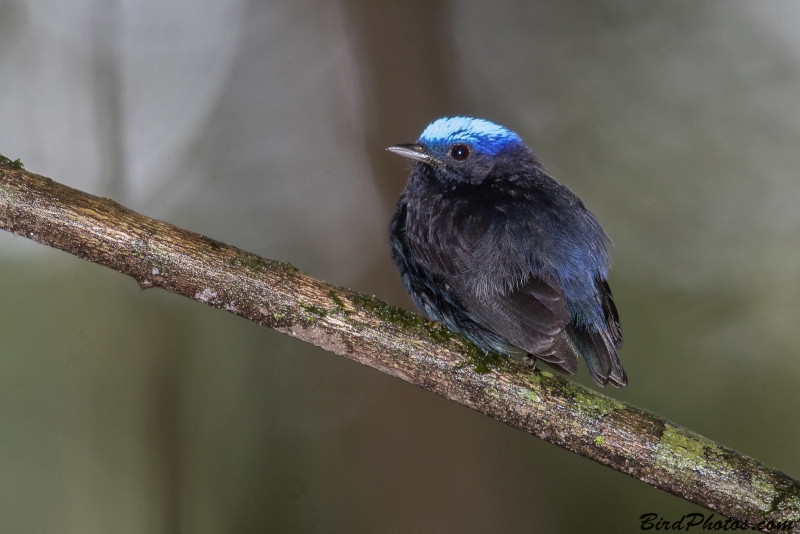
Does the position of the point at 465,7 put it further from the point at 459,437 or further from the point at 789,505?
the point at 789,505

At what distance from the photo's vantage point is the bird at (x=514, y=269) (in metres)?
2.91

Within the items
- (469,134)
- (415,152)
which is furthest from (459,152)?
(415,152)

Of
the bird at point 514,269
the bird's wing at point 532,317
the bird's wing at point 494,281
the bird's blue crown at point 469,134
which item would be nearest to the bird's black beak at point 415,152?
the bird's blue crown at point 469,134

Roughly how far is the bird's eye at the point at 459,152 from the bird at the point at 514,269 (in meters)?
0.21

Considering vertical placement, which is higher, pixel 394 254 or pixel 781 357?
pixel 394 254

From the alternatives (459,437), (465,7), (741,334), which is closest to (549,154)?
(465,7)

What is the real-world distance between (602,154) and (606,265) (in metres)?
3.16

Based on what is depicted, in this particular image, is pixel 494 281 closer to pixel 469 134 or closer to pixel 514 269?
pixel 514 269

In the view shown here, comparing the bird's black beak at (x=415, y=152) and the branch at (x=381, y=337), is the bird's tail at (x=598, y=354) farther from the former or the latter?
the bird's black beak at (x=415, y=152)

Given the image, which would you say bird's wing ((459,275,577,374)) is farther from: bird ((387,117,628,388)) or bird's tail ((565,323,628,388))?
bird's tail ((565,323,628,388))

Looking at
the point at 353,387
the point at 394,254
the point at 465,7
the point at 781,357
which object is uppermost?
the point at 465,7

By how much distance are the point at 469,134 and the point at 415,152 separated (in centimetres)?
33

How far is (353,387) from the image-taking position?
517cm

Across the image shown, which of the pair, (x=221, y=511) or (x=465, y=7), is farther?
(x=465, y=7)
